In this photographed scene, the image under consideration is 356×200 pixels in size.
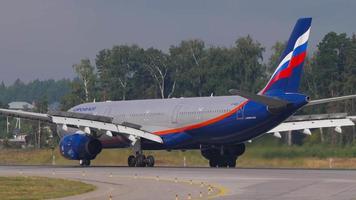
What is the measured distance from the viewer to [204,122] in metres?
57.1

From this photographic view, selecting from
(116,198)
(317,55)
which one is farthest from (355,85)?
(116,198)

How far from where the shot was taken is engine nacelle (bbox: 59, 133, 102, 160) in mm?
59500

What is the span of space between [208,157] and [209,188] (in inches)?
924

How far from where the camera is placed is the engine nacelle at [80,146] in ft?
195

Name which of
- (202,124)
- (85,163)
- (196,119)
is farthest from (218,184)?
(85,163)

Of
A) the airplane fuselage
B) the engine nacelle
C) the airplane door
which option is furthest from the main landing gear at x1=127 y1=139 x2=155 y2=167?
the engine nacelle

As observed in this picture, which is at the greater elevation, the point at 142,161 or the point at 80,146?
the point at 80,146

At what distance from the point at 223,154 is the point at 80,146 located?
859 cm

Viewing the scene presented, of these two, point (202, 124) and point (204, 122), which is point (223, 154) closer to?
point (202, 124)

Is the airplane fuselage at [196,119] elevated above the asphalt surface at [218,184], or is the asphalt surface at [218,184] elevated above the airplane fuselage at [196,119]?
the airplane fuselage at [196,119]

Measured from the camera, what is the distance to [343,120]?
56625mm

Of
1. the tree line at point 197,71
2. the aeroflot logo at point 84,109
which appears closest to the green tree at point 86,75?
the tree line at point 197,71

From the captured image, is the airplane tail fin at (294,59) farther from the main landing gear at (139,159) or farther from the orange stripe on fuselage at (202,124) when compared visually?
the main landing gear at (139,159)

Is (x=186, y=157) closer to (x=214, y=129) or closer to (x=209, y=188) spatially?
(x=214, y=129)
